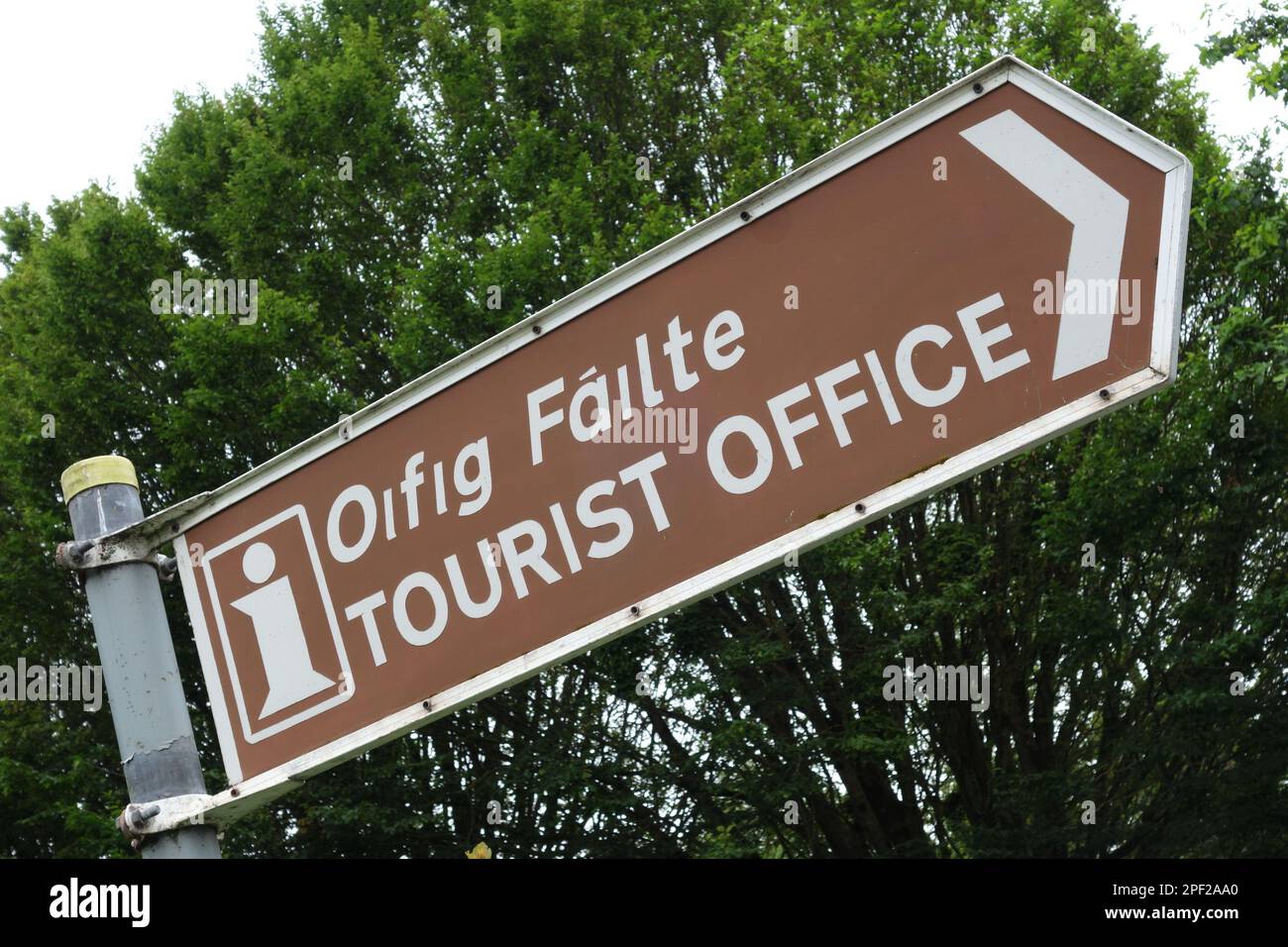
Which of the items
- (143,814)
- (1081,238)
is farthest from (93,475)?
(1081,238)

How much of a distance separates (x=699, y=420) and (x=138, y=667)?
824 mm

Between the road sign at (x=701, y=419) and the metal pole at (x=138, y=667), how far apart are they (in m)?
0.10

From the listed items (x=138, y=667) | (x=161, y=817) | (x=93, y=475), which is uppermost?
(x=93, y=475)

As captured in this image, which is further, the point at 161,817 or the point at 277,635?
the point at 277,635

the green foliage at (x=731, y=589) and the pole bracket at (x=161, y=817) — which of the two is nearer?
the pole bracket at (x=161, y=817)

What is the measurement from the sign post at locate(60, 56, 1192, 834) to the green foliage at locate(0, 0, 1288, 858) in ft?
35.4

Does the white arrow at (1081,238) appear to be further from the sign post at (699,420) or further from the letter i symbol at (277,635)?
the letter i symbol at (277,635)

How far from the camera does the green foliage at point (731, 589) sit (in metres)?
13.2

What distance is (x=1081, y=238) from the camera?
5.34 feet

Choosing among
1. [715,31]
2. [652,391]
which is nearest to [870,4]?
[715,31]

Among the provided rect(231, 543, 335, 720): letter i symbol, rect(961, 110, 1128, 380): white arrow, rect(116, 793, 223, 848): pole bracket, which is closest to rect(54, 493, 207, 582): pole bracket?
rect(231, 543, 335, 720): letter i symbol

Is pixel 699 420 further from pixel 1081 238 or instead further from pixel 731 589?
pixel 731 589

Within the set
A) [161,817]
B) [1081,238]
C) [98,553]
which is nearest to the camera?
[1081,238]

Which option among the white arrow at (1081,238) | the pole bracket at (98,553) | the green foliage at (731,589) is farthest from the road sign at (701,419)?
the green foliage at (731,589)
